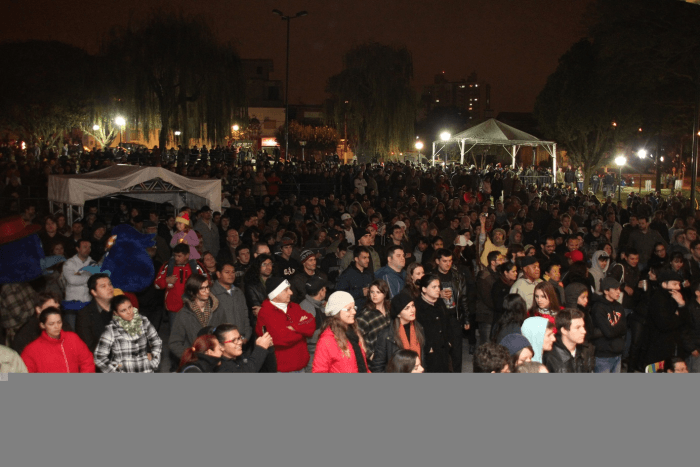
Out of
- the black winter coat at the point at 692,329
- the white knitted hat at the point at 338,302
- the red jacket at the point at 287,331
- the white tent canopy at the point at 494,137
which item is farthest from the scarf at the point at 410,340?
the white tent canopy at the point at 494,137

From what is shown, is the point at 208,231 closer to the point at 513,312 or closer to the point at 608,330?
the point at 513,312

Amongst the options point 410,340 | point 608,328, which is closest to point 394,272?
point 410,340

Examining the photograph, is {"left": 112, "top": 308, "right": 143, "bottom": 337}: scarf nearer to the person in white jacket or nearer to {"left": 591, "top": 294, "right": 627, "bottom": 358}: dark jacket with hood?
the person in white jacket

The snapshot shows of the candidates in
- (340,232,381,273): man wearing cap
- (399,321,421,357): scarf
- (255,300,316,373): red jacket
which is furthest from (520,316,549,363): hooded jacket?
(340,232,381,273): man wearing cap

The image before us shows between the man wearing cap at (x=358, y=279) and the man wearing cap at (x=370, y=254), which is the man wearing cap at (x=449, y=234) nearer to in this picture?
the man wearing cap at (x=370, y=254)

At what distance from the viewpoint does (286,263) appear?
7.99 metres

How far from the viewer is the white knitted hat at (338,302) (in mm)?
4727

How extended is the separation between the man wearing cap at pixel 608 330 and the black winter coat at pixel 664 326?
0.48 meters

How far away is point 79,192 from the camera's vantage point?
1225 centimetres

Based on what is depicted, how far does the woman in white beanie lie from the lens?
446 cm

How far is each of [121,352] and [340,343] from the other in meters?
1.63

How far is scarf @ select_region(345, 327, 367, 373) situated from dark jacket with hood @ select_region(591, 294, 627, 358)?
8.08ft

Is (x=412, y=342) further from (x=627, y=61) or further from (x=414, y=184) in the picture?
(x=627, y=61)

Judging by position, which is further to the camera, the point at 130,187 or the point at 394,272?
the point at 130,187
